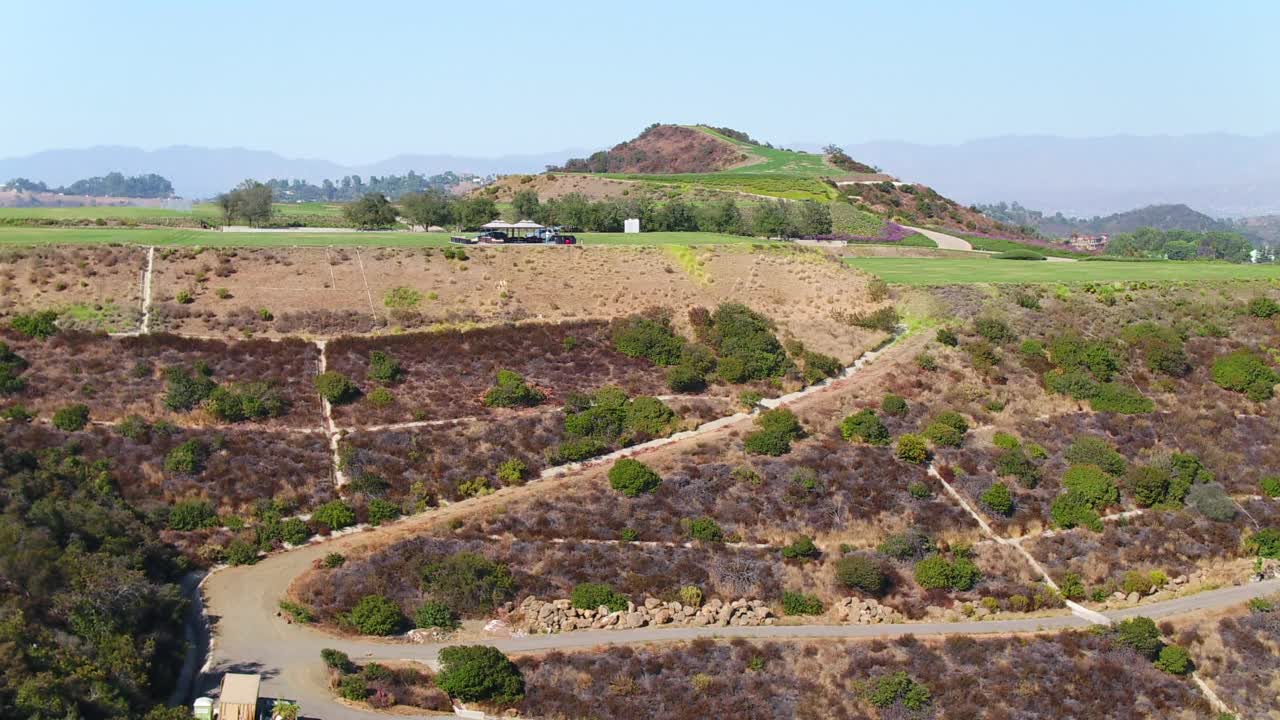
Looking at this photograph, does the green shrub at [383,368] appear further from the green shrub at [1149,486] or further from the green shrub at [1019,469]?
the green shrub at [1149,486]

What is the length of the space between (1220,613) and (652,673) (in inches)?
801

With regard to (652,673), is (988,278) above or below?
above

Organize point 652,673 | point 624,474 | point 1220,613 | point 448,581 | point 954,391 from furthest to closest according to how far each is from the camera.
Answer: point 954,391
point 624,474
point 1220,613
point 448,581
point 652,673

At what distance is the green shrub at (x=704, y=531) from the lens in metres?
39.1

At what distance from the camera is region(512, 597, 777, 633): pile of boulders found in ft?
111

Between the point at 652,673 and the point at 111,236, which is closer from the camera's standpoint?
the point at 652,673

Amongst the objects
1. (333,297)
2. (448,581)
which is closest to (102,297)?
(333,297)

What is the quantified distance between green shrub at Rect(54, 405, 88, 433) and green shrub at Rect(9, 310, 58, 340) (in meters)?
7.65

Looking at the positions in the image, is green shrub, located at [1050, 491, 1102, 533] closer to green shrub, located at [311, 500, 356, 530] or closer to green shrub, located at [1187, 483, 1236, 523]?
green shrub, located at [1187, 483, 1236, 523]

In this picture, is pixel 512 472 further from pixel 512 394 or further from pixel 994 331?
pixel 994 331

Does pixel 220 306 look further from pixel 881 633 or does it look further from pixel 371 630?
pixel 881 633

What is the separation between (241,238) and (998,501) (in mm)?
44740

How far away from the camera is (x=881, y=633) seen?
34750 millimetres

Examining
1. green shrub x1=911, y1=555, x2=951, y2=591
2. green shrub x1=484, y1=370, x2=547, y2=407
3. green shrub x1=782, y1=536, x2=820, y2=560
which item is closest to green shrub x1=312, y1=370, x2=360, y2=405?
green shrub x1=484, y1=370, x2=547, y2=407
